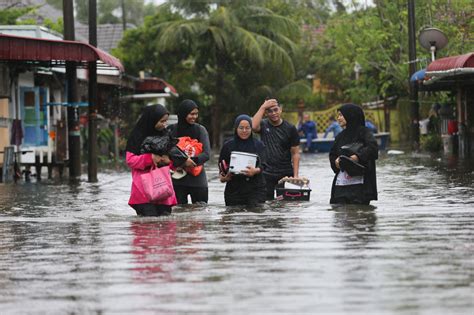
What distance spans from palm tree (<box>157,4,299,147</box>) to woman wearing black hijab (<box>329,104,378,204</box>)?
38.8 metres

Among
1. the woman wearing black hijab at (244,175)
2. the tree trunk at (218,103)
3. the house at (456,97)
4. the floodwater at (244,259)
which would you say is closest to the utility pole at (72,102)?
the house at (456,97)

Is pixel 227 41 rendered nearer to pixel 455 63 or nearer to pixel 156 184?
pixel 455 63

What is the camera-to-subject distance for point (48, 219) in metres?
14.9

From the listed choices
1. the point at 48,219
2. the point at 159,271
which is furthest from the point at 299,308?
the point at 48,219

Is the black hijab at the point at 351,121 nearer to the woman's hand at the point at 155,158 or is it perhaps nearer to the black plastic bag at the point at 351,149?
the black plastic bag at the point at 351,149

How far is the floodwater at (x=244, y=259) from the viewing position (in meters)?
7.70

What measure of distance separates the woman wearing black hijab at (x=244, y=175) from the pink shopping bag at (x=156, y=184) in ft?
3.68

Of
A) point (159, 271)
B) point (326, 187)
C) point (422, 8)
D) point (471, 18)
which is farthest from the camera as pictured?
point (422, 8)

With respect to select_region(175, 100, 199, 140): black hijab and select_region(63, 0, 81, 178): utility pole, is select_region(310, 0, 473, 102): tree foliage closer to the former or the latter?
select_region(63, 0, 81, 178): utility pole

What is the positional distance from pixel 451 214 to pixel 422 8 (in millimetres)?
29311

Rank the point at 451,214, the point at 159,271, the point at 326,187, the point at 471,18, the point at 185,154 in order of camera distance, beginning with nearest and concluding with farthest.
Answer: the point at 159,271, the point at 451,214, the point at 185,154, the point at 326,187, the point at 471,18

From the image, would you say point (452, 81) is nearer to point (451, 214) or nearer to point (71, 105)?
point (71, 105)

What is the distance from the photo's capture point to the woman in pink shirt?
14.1 metres

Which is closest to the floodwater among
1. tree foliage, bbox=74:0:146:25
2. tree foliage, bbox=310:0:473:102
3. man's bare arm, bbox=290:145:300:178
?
man's bare arm, bbox=290:145:300:178
